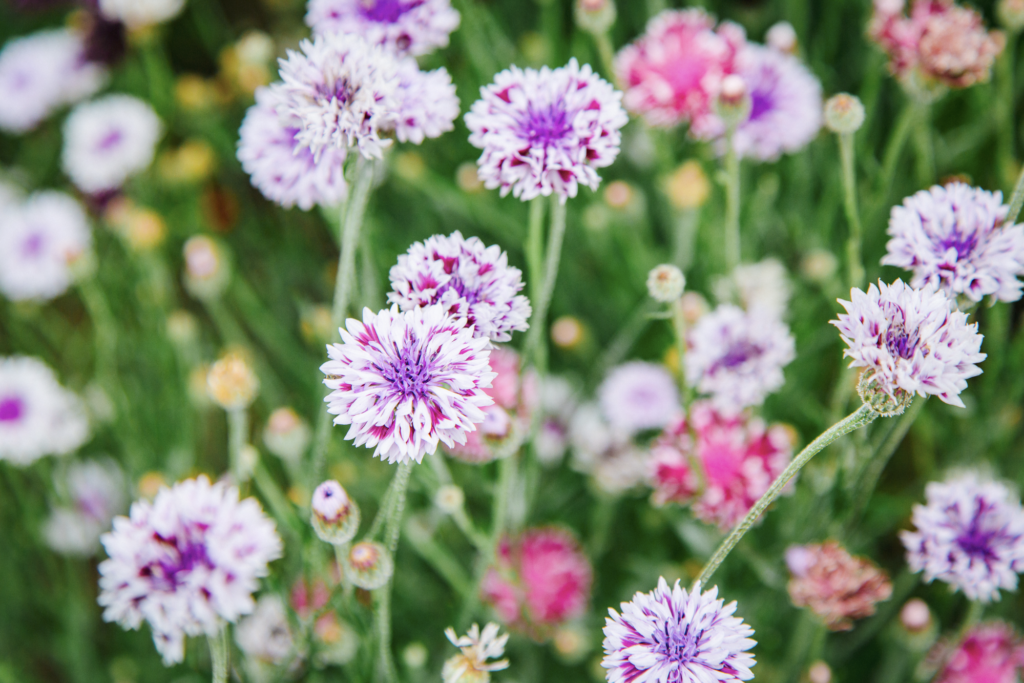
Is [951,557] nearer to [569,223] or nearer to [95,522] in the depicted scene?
[569,223]

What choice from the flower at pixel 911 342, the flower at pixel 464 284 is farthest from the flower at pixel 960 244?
the flower at pixel 464 284

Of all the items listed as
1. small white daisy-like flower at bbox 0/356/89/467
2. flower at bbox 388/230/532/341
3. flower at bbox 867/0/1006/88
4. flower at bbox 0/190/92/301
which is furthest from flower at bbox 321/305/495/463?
flower at bbox 0/190/92/301

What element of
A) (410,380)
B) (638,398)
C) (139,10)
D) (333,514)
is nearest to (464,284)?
(410,380)

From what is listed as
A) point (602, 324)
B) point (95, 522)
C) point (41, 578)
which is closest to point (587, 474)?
point (602, 324)

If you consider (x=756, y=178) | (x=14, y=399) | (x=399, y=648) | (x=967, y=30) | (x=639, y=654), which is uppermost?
(x=756, y=178)

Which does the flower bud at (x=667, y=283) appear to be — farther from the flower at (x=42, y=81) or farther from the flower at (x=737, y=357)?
the flower at (x=42, y=81)
